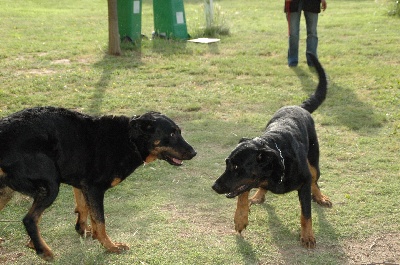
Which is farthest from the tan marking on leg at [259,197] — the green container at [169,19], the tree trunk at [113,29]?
the green container at [169,19]

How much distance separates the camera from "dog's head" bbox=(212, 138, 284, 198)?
16.3 ft

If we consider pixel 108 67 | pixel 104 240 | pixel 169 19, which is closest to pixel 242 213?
pixel 104 240

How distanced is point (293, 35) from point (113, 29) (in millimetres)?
3903

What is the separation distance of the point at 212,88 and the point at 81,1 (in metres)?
16.5

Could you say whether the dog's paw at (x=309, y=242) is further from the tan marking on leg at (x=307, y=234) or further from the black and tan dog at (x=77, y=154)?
the black and tan dog at (x=77, y=154)

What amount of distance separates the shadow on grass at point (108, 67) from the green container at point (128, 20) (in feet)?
3.49

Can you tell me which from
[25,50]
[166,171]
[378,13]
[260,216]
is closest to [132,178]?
[166,171]

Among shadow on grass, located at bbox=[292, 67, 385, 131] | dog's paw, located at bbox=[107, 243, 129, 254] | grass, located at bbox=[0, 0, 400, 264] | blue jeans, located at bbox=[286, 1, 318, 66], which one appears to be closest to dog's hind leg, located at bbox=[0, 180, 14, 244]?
grass, located at bbox=[0, 0, 400, 264]

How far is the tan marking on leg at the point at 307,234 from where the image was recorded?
5285mm

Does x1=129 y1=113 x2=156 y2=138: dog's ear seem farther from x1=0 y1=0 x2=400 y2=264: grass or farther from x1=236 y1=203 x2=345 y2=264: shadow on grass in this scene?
x1=236 y1=203 x2=345 y2=264: shadow on grass

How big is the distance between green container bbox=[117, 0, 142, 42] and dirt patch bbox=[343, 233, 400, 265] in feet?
33.1

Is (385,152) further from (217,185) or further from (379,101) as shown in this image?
(217,185)

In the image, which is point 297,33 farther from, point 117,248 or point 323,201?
point 117,248

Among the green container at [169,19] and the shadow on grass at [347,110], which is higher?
the green container at [169,19]
